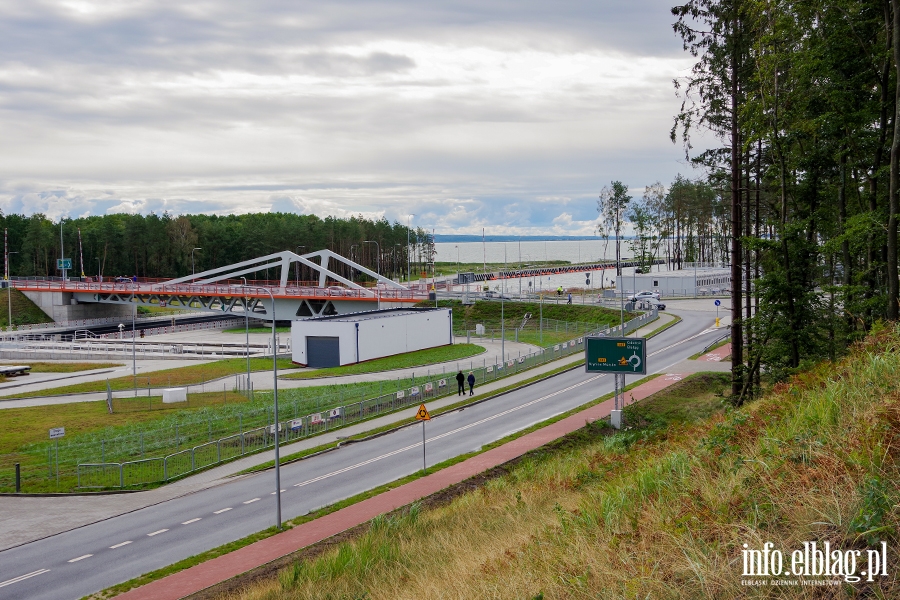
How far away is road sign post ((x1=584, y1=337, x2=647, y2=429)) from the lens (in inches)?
1280

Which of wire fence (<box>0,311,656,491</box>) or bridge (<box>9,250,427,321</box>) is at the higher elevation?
bridge (<box>9,250,427,321</box>)

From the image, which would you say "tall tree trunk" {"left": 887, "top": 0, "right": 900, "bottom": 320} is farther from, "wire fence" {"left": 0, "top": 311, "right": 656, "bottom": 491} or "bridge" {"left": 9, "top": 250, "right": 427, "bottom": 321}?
"bridge" {"left": 9, "top": 250, "right": 427, "bottom": 321}

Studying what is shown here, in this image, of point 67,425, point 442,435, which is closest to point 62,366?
point 67,425

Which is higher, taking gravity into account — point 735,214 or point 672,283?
point 735,214

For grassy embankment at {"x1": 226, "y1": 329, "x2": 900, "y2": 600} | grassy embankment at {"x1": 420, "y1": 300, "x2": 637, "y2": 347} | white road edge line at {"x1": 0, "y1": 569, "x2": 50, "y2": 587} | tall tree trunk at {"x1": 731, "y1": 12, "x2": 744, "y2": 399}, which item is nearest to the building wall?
grassy embankment at {"x1": 420, "y1": 300, "x2": 637, "y2": 347}

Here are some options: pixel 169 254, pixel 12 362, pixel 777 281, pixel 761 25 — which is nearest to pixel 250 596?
pixel 777 281

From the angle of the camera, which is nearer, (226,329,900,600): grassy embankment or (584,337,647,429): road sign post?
(226,329,900,600): grassy embankment

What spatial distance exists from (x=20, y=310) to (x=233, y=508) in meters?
96.0

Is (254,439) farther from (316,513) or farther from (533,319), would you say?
(533,319)

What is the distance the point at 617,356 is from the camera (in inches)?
1293

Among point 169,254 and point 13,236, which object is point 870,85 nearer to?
point 169,254

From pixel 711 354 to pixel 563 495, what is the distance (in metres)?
36.8

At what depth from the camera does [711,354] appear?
49906 millimetres

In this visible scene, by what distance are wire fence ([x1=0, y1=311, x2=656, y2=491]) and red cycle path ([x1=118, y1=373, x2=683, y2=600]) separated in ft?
32.9
